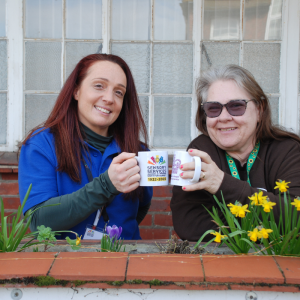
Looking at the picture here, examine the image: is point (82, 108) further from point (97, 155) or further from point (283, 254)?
point (283, 254)

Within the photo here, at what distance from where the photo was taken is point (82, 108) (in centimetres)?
185

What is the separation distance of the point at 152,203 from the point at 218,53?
1.58 meters

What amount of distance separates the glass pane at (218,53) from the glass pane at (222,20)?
72 mm

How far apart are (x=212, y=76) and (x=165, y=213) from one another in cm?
176

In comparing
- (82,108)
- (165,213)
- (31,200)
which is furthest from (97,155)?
(165,213)

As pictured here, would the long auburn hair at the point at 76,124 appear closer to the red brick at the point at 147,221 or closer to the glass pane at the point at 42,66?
the red brick at the point at 147,221

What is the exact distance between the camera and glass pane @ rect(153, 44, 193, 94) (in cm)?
333

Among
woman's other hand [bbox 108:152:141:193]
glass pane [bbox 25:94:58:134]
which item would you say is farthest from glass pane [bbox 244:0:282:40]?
woman's other hand [bbox 108:152:141:193]

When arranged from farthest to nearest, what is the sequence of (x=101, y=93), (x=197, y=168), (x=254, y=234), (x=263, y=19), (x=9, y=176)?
(x=263, y=19)
(x=9, y=176)
(x=101, y=93)
(x=197, y=168)
(x=254, y=234)

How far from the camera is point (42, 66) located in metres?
3.34

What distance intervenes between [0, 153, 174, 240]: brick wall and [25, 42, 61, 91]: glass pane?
2.42 feet

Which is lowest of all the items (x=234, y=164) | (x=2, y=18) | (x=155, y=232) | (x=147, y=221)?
(x=155, y=232)

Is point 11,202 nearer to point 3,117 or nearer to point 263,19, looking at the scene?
point 3,117

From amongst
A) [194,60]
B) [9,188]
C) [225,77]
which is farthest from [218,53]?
[9,188]
